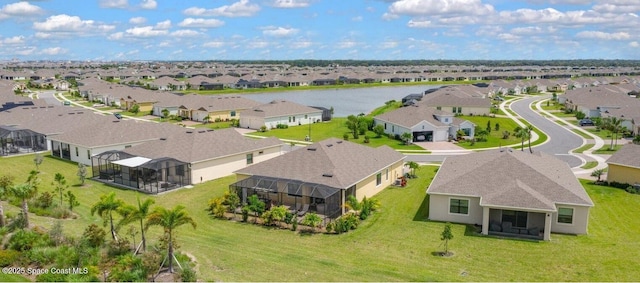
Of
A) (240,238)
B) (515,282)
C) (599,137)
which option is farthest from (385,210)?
(599,137)

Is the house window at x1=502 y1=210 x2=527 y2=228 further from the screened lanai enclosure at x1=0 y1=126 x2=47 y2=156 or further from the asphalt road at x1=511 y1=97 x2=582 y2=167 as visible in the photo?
the screened lanai enclosure at x1=0 y1=126 x2=47 y2=156

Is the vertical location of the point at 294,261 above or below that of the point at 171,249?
below

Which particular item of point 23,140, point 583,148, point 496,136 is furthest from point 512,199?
point 23,140

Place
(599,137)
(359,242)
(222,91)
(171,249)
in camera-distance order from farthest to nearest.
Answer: (222,91) → (599,137) → (359,242) → (171,249)

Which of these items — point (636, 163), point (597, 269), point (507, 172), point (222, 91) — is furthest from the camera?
point (222, 91)

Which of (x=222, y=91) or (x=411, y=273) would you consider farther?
(x=222, y=91)

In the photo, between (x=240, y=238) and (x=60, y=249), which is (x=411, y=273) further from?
(x=60, y=249)

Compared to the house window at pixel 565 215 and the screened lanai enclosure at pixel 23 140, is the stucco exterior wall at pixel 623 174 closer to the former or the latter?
the house window at pixel 565 215

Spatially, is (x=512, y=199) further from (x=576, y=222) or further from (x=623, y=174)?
(x=623, y=174)

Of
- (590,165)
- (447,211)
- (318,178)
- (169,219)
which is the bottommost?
(590,165)
